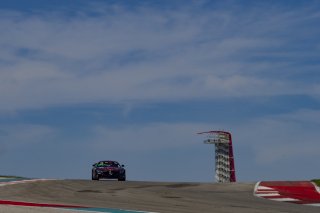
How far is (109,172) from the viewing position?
3616 cm

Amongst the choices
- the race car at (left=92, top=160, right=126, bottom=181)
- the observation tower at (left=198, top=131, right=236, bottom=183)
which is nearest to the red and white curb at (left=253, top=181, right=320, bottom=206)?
the race car at (left=92, top=160, right=126, bottom=181)

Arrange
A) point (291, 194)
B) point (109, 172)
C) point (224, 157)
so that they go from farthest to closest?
point (224, 157)
point (109, 172)
point (291, 194)

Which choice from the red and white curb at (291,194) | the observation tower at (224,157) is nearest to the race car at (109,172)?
the red and white curb at (291,194)

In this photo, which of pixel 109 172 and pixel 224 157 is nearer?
pixel 109 172

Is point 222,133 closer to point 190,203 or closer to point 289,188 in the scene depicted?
point 289,188

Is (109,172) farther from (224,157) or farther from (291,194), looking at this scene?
(224,157)

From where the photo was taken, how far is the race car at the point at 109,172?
36.1m

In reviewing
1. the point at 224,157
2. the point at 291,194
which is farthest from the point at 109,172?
the point at 224,157

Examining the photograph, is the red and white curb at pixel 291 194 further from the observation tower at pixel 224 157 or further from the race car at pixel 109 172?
the observation tower at pixel 224 157

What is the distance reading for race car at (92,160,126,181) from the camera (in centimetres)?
3612

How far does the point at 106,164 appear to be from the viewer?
37.0 metres

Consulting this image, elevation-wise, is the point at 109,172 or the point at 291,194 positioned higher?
the point at 109,172

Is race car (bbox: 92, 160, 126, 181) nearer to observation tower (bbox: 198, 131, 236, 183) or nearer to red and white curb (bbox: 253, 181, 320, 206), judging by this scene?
red and white curb (bbox: 253, 181, 320, 206)

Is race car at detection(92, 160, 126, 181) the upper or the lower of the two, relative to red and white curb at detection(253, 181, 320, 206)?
upper
